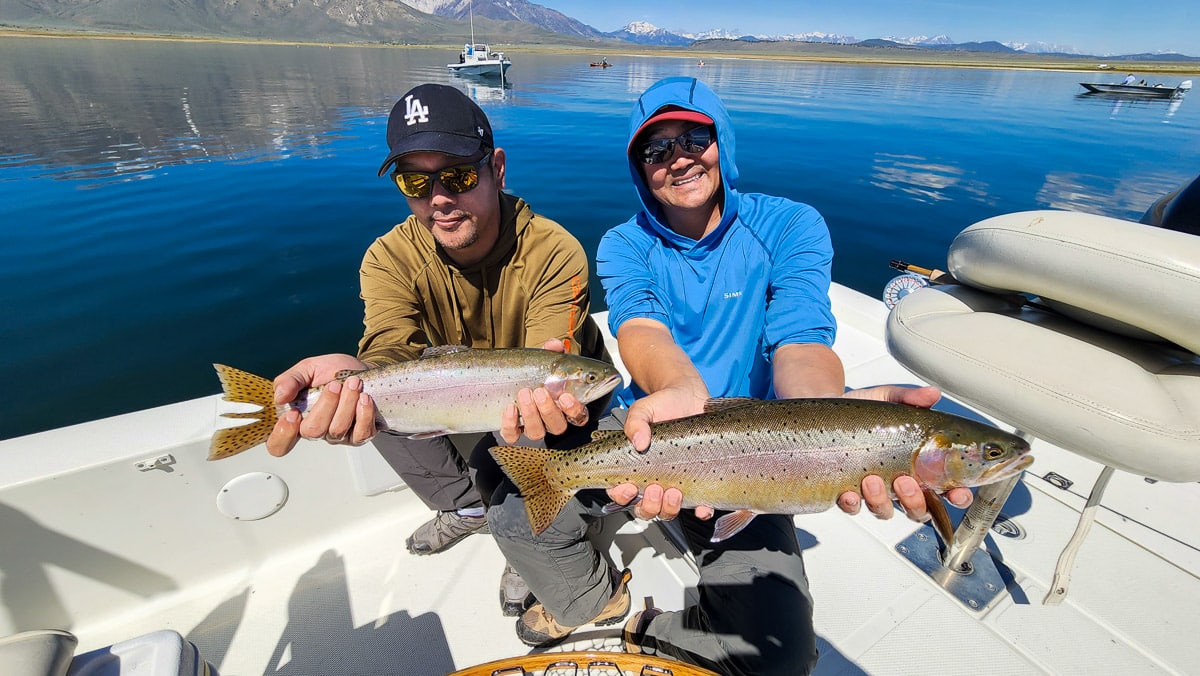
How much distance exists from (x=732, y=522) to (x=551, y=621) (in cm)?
170

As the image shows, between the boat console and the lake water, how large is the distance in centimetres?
876

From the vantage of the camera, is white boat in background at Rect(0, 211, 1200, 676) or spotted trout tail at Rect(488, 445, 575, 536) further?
spotted trout tail at Rect(488, 445, 575, 536)

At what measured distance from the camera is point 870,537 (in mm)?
3820

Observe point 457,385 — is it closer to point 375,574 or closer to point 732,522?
point 732,522

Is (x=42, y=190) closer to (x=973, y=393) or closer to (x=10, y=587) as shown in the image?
(x=10, y=587)

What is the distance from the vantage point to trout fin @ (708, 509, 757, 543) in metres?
2.55

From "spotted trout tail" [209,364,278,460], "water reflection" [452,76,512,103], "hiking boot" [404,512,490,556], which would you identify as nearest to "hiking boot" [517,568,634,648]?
"hiking boot" [404,512,490,556]

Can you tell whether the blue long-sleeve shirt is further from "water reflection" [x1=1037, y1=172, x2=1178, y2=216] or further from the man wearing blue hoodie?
"water reflection" [x1=1037, y1=172, x2=1178, y2=216]

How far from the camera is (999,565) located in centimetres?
352

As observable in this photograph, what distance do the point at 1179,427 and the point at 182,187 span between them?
2022 centimetres

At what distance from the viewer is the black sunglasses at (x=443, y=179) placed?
3.36 metres

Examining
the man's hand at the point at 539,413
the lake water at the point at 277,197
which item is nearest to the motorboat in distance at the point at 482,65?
the lake water at the point at 277,197

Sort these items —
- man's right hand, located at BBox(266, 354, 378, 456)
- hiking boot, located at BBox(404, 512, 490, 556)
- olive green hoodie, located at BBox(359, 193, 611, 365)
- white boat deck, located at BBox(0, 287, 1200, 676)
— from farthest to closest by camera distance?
hiking boot, located at BBox(404, 512, 490, 556), olive green hoodie, located at BBox(359, 193, 611, 365), white boat deck, located at BBox(0, 287, 1200, 676), man's right hand, located at BBox(266, 354, 378, 456)

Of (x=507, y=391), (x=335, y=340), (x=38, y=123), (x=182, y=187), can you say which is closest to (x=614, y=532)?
(x=507, y=391)
